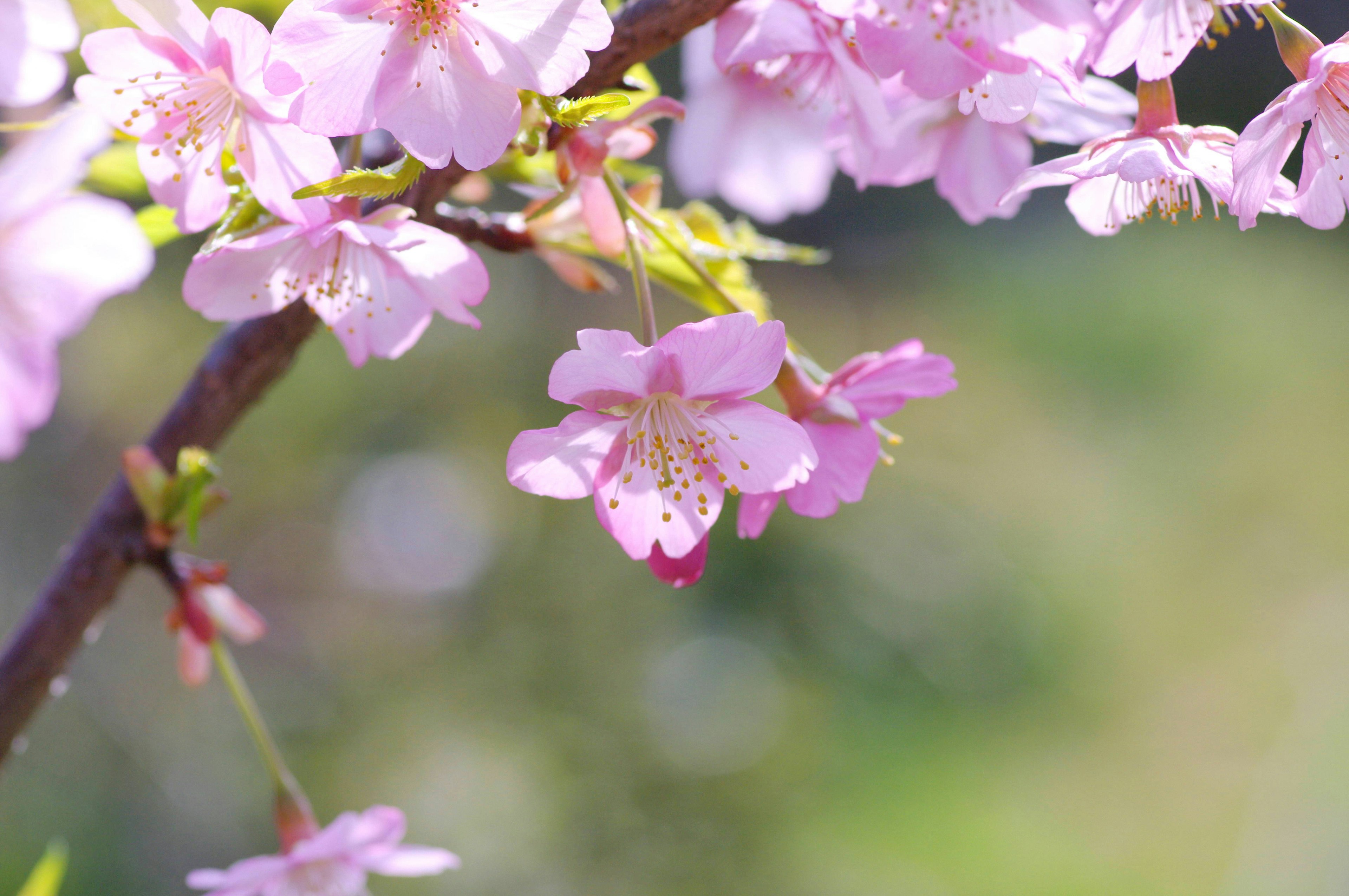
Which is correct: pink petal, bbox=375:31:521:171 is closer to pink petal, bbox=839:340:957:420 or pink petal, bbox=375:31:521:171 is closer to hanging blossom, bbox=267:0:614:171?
hanging blossom, bbox=267:0:614:171

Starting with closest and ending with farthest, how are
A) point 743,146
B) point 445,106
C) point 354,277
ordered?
point 445,106 → point 354,277 → point 743,146

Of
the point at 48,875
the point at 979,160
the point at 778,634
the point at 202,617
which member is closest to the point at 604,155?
the point at 979,160

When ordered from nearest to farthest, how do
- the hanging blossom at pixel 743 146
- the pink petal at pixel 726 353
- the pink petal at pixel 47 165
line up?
the pink petal at pixel 47 165 → the pink petal at pixel 726 353 → the hanging blossom at pixel 743 146

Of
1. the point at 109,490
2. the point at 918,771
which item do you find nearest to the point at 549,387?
the point at 109,490

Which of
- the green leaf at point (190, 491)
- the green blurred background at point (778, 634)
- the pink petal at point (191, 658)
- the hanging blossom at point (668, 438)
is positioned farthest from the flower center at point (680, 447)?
the green blurred background at point (778, 634)

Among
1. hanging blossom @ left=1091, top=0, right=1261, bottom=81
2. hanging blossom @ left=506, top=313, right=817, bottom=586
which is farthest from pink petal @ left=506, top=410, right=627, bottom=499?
hanging blossom @ left=1091, top=0, right=1261, bottom=81

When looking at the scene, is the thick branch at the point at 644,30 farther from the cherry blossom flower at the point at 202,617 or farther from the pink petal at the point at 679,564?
the cherry blossom flower at the point at 202,617

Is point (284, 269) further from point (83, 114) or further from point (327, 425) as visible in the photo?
point (327, 425)

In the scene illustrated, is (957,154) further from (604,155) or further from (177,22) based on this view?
(177,22)
